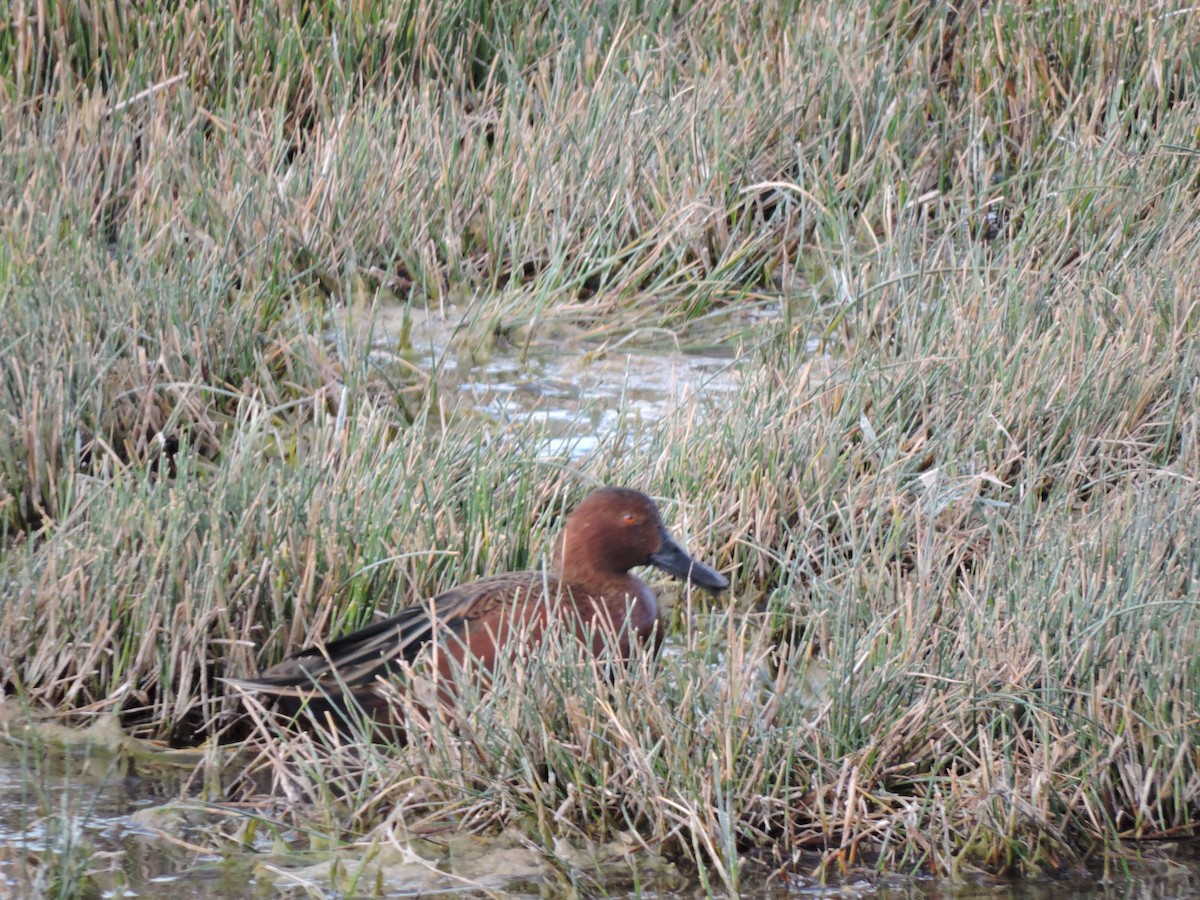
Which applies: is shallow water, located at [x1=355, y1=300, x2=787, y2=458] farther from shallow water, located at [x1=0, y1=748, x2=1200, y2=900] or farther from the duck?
shallow water, located at [x1=0, y1=748, x2=1200, y2=900]

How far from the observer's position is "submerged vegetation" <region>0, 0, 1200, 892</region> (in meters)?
3.10

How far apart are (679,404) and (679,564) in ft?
3.08

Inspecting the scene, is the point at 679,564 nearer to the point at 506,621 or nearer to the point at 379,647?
the point at 506,621

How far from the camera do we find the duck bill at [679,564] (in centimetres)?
377

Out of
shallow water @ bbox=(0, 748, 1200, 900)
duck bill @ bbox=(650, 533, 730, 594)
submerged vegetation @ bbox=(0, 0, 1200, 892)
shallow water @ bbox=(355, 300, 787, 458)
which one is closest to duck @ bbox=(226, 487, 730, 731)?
duck bill @ bbox=(650, 533, 730, 594)

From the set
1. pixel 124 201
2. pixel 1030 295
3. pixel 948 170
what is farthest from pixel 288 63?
pixel 1030 295

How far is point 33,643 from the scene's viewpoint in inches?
140

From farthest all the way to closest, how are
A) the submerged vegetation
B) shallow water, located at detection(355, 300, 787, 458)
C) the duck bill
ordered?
shallow water, located at detection(355, 300, 787, 458), the duck bill, the submerged vegetation

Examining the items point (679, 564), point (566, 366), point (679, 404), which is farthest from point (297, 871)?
point (566, 366)

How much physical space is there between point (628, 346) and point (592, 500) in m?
1.75

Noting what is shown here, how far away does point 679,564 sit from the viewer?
3.77m

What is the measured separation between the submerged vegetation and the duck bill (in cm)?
7

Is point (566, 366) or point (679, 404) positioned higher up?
point (679, 404)

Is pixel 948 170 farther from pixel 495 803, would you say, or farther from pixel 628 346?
pixel 495 803
